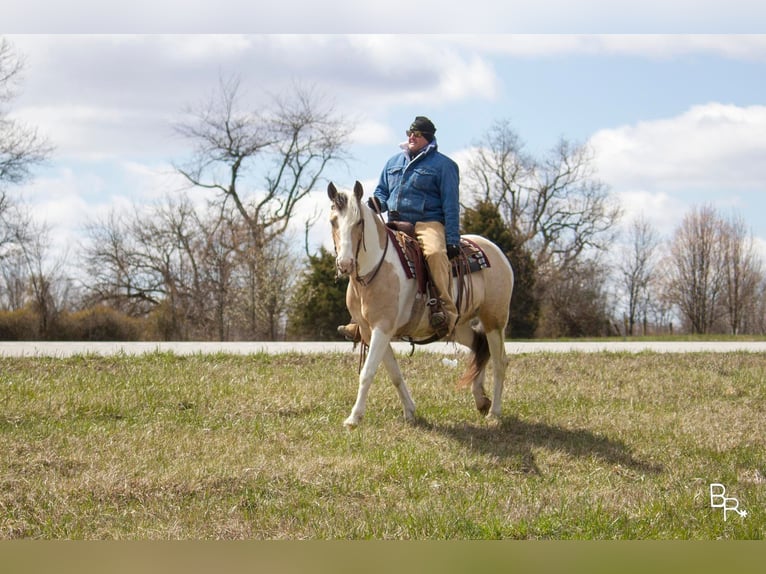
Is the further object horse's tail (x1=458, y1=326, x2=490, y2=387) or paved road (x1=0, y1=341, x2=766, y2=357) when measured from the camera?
paved road (x1=0, y1=341, x2=766, y2=357)

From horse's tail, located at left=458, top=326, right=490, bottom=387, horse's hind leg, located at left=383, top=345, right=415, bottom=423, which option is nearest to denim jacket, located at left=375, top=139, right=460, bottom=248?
horse's hind leg, located at left=383, top=345, right=415, bottom=423

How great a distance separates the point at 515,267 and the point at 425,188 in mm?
23009

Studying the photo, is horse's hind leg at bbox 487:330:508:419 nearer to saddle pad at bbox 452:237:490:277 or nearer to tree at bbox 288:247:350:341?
saddle pad at bbox 452:237:490:277

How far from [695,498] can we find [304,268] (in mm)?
23491

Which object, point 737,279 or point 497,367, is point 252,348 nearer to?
point 497,367

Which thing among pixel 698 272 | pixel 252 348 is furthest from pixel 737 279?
pixel 252 348

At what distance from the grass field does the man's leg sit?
45.9 inches

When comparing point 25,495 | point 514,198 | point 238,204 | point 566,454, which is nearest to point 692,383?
point 566,454

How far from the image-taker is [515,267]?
3225 cm

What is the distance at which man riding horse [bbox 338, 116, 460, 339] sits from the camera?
31.1 ft

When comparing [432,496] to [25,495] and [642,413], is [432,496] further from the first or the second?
[642,413]

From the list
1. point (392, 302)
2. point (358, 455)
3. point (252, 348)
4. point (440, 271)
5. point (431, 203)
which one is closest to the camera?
point (358, 455)

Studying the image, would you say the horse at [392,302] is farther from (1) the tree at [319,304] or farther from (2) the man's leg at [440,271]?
(1) the tree at [319,304]

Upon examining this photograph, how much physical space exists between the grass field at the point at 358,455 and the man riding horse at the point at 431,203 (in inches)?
56.5
